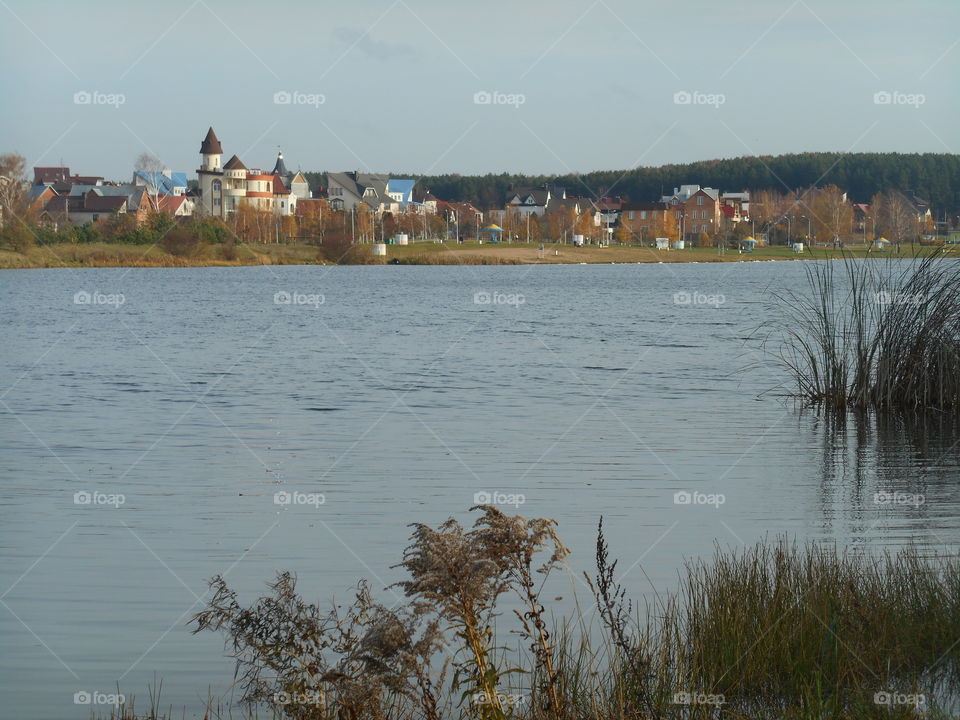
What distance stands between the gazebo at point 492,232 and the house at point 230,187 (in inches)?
950

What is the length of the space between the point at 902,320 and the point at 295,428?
8.72 meters

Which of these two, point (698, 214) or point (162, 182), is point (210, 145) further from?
point (698, 214)

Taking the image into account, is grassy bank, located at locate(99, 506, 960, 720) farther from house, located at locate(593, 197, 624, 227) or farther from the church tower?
house, located at locate(593, 197, 624, 227)

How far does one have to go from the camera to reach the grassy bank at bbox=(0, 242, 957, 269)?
91.9 metres

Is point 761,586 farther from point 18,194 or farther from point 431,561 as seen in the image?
point 18,194

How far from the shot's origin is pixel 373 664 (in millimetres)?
4086

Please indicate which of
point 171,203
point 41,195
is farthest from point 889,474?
point 41,195

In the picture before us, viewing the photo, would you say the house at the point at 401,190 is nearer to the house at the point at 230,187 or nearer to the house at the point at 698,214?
the house at the point at 230,187

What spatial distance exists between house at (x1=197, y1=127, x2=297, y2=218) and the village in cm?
12

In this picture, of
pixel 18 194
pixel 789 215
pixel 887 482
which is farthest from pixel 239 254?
pixel 887 482

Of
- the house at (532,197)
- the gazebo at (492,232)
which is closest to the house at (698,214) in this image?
the house at (532,197)

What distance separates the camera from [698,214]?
449 ft

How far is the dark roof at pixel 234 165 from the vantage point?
130 meters

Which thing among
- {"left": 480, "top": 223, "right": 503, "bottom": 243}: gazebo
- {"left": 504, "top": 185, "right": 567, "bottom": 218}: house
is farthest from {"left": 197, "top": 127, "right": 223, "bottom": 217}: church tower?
{"left": 504, "top": 185, "right": 567, "bottom": 218}: house
